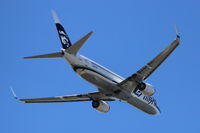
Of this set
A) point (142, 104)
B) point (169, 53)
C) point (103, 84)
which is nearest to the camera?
point (169, 53)

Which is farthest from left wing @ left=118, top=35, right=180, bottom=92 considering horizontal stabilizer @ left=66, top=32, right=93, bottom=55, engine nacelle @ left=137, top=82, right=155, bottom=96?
horizontal stabilizer @ left=66, top=32, right=93, bottom=55

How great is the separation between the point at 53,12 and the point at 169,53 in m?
13.8

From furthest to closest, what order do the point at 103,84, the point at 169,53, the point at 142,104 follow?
the point at 142,104
the point at 103,84
the point at 169,53

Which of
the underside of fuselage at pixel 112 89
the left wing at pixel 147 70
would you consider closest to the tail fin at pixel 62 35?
the underside of fuselage at pixel 112 89

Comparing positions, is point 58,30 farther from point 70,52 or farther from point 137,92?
point 137,92

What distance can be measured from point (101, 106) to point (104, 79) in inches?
221

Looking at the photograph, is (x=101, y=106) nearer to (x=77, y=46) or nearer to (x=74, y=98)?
(x=74, y=98)

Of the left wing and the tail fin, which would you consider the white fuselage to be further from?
the tail fin

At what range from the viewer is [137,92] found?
5428cm

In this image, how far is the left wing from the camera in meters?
47.0

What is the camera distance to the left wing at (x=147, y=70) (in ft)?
154

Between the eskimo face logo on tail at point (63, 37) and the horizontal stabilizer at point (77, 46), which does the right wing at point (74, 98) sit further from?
the horizontal stabilizer at point (77, 46)

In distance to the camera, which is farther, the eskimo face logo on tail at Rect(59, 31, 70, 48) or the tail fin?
the eskimo face logo on tail at Rect(59, 31, 70, 48)

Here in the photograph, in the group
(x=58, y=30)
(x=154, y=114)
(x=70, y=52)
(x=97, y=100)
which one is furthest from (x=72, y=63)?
(x=154, y=114)
